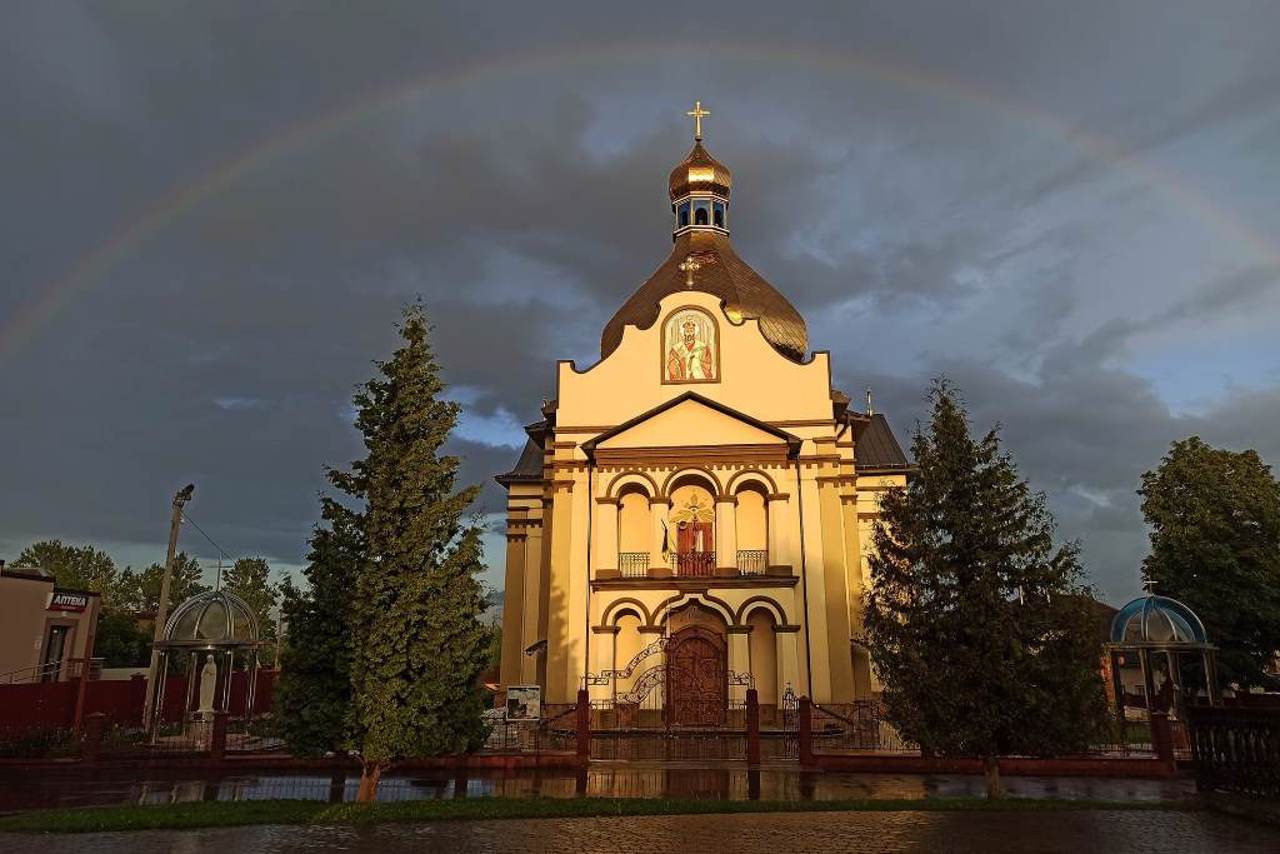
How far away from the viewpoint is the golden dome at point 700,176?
129 ft

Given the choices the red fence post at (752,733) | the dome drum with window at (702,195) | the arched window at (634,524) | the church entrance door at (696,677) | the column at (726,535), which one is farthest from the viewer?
the dome drum with window at (702,195)

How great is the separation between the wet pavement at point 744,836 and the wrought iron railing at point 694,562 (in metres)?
15.4

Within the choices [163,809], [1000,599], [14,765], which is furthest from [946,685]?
[14,765]

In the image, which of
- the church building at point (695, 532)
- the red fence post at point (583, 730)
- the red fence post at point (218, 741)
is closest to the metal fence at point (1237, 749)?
the red fence post at point (583, 730)

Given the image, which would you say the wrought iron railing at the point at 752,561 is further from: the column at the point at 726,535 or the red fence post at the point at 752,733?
the red fence post at the point at 752,733

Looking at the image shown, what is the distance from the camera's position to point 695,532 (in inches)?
1147

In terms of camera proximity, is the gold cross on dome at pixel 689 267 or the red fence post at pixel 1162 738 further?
the gold cross on dome at pixel 689 267

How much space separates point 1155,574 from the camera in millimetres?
32344

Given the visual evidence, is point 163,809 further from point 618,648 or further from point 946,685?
point 618,648

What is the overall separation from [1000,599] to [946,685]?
165 centimetres

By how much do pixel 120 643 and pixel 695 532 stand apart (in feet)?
130

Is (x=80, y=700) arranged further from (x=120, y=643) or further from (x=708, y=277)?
(x=120, y=643)

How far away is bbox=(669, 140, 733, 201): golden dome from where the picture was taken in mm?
39438

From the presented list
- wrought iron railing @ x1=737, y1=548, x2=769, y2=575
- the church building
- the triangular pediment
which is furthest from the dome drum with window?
wrought iron railing @ x1=737, y1=548, x2=769, y2=575
